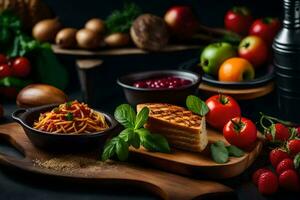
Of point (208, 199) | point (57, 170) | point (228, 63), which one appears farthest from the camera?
point (228, 63)

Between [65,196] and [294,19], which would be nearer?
[65,196]

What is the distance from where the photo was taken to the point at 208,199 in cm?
196

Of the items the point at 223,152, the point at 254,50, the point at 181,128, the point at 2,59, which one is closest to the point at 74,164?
the point at 181,128

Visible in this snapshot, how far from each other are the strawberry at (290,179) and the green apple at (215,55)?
2.92 ft

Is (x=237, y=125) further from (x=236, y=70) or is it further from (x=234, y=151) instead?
(x=236, y=70)

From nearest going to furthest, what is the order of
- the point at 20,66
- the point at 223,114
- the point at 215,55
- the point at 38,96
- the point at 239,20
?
the point at 223,114 → the point at 38,96 → the point at 215,55 → the point at 20,66 → the point at 239,20

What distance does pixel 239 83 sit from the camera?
2.64m

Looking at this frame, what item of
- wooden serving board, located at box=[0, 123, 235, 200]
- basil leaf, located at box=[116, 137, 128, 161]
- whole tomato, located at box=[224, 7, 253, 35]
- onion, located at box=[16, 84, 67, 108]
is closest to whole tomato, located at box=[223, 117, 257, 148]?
wooden serving board, located at box=[0, 123, 235, 200]

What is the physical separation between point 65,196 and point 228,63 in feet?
3.23

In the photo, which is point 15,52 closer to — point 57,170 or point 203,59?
point 203,59

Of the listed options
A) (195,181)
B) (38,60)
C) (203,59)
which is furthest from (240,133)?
(38,60)

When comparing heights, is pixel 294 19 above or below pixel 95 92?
above

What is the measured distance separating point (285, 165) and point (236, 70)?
2.49 ft

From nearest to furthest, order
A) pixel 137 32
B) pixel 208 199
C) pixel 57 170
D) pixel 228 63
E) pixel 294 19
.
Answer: pixel 208 199 → pixel 57 170 → pixel 294 19 → pixel 228 63 → pixel 137 32
